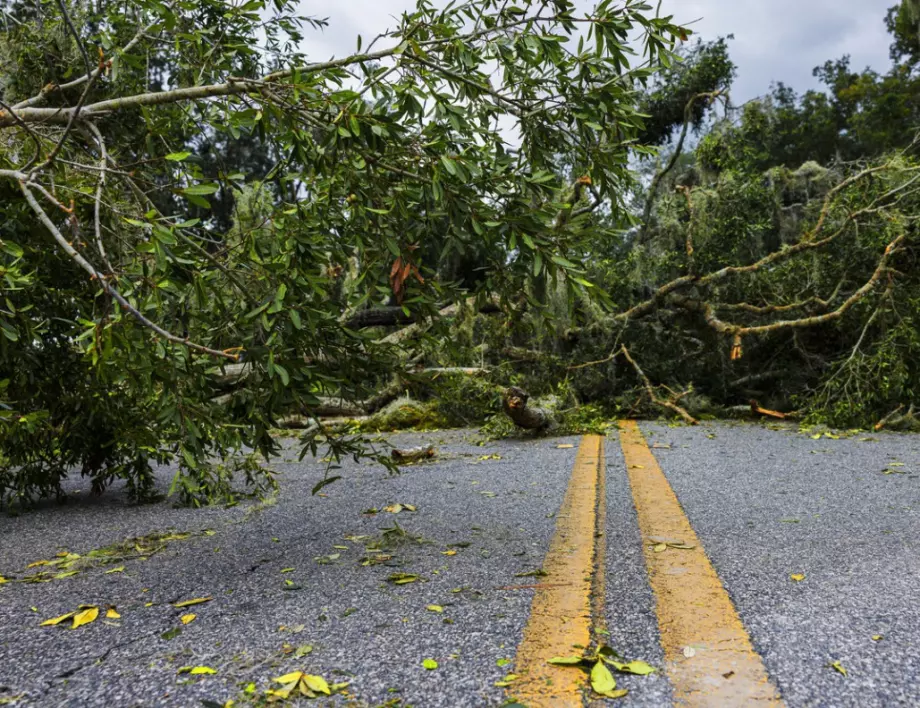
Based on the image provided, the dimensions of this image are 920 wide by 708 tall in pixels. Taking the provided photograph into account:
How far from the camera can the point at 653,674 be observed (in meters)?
1.82

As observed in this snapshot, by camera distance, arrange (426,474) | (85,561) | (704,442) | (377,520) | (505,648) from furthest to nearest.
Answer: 1. (704,442)
2. (426,474)
3. (377,520)
4. (85,561)
5. (505,648)

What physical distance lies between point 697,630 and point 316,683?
3.55 ft

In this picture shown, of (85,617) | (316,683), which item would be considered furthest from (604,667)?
(85,617)

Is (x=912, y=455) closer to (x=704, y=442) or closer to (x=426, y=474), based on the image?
(x=704, y=442)

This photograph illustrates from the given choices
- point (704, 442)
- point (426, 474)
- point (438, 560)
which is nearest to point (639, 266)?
point (704, 442)

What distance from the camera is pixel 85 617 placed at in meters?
2.38

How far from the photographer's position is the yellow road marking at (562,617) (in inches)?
69.1

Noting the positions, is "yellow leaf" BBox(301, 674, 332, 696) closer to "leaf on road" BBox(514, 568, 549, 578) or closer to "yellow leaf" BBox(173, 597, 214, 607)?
"yellow leaf" BBox(173, 597, 214, 607)

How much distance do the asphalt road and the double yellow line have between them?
44mm

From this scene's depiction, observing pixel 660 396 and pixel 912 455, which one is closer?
pixel 912 455

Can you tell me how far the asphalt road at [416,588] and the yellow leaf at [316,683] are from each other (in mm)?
37

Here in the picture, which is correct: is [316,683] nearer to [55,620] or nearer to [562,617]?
[562,617]

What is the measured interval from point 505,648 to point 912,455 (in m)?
5.16

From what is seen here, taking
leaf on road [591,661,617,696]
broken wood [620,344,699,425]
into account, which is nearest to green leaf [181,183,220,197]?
leaf on road [591,661,617,696]
